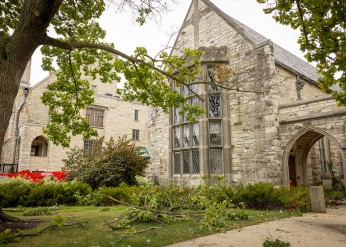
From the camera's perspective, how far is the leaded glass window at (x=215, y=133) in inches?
476

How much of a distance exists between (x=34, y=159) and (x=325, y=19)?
2369cm

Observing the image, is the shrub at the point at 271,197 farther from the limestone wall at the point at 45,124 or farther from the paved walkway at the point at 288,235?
the limestone wall at the point at 45,124

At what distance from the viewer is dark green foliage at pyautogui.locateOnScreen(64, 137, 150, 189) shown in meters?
12.1

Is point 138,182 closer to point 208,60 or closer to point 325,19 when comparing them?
point 208,60

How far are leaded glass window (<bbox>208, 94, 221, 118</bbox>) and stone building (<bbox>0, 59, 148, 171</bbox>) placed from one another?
15.3 metres

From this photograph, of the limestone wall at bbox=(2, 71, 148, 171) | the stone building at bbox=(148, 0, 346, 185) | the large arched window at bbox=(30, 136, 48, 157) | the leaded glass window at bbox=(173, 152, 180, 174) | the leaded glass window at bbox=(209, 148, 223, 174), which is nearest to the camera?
the stone building at bbox=(148, 0, 346, 185)

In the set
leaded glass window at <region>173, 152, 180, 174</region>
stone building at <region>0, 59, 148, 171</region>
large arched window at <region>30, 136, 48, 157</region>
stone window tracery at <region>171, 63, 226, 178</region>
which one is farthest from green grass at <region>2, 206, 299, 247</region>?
large arched window at <region>30, 136, 48, 157</region>

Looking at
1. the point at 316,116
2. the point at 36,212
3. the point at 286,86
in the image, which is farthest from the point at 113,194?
the point at 286,86

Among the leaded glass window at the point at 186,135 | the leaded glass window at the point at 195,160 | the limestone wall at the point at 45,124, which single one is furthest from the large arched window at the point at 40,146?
the leaded glass window at the point at 195,160

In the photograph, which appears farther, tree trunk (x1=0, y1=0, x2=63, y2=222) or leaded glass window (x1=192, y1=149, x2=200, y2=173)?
leaded glass window (x1=192, y1=149, x2=200, y2=173)

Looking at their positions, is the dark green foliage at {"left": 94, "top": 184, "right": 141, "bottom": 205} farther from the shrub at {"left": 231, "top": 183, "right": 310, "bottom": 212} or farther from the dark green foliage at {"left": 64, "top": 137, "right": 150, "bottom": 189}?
the shrub at {"left": 231, "top": 183, "right": 310, "bottom": 212}

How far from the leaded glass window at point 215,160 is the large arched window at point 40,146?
18721 millimetres

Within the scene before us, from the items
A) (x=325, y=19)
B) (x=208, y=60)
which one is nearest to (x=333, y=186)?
(x=208, y=60)

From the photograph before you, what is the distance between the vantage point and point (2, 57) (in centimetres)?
449
